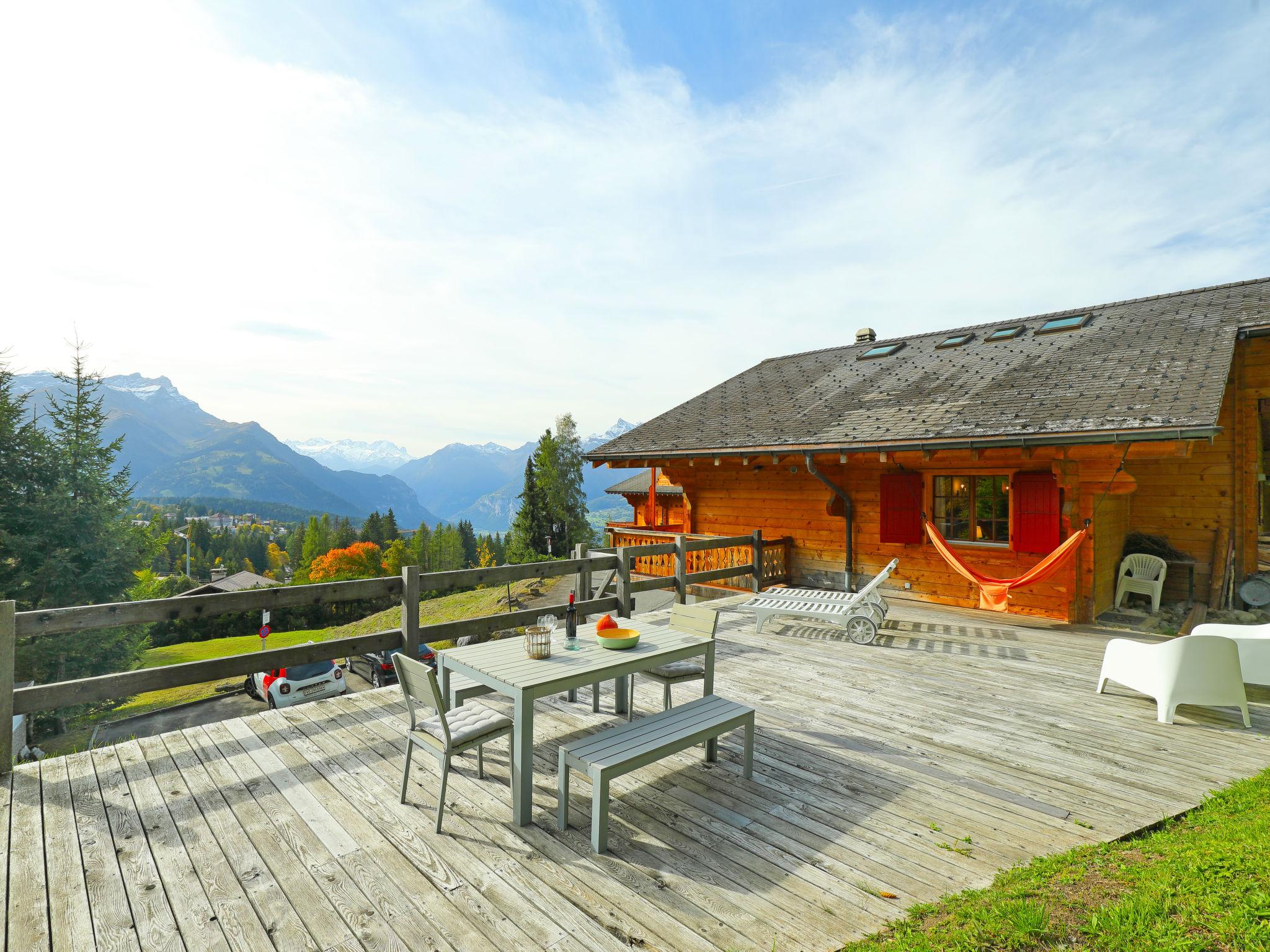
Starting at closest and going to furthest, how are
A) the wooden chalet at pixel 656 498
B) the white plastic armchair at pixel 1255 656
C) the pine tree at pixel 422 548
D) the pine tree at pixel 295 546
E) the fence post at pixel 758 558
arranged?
the white plastic armchair at pixel 1255 656, the fence post at pixel 758 558, the wooden chalet at pixel 656 498, the pine tree at pixel 422 548, the pine tree at pixel 295 546

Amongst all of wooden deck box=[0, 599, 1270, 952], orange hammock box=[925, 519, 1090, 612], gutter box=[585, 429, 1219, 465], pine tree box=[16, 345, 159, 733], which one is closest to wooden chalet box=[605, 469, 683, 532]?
gutter box=[585, 429, 1219, 465]

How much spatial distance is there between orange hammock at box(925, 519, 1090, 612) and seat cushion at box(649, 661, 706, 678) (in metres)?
4.91

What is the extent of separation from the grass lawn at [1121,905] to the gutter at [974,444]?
179 inches

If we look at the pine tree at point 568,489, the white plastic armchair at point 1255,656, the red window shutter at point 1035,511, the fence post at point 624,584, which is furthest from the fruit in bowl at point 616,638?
the pine tree at point 568,489

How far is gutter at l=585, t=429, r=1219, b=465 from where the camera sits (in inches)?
226

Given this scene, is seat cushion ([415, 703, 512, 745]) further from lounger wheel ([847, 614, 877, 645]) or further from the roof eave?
the roof eave

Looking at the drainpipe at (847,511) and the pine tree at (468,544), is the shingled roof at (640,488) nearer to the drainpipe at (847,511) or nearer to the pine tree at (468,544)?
the drainpipe at (847,511)

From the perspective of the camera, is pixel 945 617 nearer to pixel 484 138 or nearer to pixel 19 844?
pixel 19 844

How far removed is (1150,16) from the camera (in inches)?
310

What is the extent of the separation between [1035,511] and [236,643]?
66.1 metres

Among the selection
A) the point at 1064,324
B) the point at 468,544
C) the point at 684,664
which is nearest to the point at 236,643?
the point at 468,544

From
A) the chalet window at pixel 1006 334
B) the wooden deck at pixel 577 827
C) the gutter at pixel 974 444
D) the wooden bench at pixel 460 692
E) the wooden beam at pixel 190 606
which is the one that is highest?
the chalet window at pixel 1006 334

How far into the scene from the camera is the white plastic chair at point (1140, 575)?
26.7 feet

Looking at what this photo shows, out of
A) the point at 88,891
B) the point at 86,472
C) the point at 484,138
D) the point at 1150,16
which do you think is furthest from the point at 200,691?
the point at 1150,16
